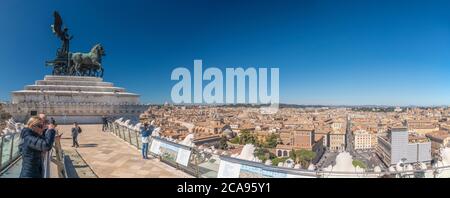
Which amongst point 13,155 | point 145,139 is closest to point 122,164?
point 145,139

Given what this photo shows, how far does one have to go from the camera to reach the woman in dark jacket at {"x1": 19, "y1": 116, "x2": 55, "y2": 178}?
2205mm

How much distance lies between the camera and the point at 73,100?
13.4 meters

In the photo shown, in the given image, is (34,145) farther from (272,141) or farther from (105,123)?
(272,141)

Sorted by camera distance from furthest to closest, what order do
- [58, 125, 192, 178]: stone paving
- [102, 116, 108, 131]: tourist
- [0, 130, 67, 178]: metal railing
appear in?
[102, 116, 108, 131]: tourist → [58, 125, 192, 178]: stone paving → [0, 130, 67, 178]: metal railing

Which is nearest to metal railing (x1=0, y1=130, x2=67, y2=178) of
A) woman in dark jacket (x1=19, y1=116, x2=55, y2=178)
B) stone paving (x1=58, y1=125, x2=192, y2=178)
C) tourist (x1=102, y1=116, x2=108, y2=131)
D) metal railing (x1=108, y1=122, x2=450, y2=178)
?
stone paving (x1=58, y1=125, x2=192, y2=178)

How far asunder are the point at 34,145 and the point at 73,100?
1247cm

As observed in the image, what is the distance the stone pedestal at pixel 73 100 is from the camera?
41.9ft

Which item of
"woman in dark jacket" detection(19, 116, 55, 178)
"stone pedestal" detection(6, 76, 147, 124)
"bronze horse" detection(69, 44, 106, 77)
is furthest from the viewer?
"bronze horse" detection(69, 44, 106, 77)

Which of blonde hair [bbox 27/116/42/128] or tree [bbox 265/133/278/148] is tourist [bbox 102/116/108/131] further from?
tree [bbox 265/133/278/148]

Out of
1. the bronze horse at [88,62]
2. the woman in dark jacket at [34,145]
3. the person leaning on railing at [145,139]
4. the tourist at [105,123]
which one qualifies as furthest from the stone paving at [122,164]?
the bronze horse at [88,62]

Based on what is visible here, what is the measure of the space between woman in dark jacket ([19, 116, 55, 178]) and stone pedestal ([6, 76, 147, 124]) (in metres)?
11.1
